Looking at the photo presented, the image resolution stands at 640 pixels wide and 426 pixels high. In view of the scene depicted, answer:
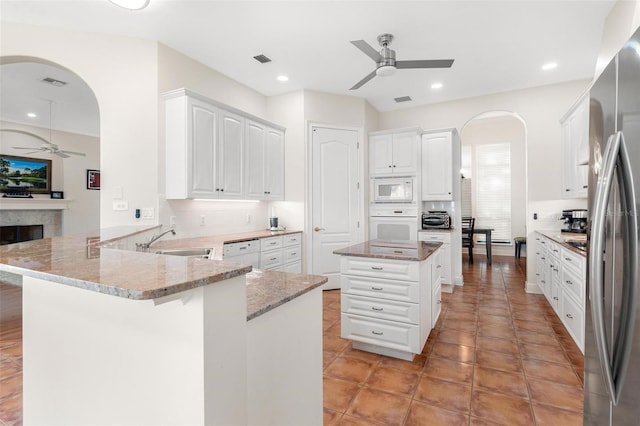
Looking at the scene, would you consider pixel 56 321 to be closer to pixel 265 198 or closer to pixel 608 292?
pixel 608 292

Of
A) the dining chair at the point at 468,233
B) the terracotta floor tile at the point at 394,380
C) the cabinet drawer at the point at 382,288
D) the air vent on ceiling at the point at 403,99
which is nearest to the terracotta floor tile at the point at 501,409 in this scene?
the terracotta floor tile at the point at 394,380

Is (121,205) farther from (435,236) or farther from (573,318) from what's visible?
(573,318)

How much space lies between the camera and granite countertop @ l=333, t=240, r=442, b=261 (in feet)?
8.05

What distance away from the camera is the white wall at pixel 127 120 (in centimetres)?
317

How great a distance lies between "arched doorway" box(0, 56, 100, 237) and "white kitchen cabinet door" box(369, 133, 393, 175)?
435cm

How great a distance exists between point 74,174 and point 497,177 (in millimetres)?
9595

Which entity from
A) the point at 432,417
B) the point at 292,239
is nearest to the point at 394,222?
the point at 292,239

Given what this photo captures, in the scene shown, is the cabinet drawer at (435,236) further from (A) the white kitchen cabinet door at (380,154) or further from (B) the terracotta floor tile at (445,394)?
(B) the terracotta floor tile at (445,394)

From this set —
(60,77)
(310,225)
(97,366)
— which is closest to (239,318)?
(97,366)

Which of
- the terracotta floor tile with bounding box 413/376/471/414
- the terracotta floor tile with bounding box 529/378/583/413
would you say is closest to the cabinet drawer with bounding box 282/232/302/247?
the terracotta floor tile with bounding box 413/376/471/414

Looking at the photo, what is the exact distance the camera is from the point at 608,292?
1048 millimetres

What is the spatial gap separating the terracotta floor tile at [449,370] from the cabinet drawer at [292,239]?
2361mm

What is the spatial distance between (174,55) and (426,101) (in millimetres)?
3783

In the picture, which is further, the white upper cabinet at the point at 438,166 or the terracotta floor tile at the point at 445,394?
the white upper cabinet at the point at 438,166
